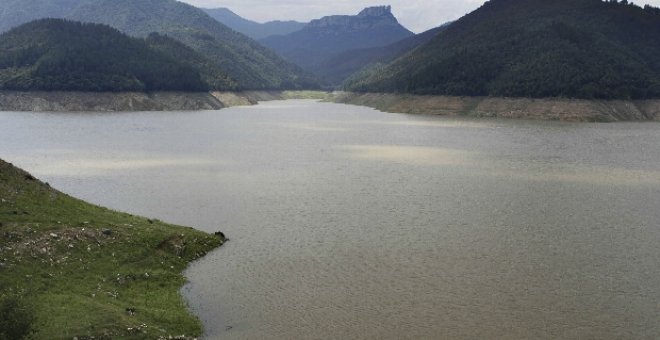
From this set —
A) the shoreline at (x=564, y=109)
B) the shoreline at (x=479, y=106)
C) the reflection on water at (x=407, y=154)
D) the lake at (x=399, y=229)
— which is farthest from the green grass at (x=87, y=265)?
the shoreline at (x=479, y=106)

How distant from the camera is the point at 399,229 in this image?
142ft

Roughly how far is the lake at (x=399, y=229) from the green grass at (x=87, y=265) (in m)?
1.96

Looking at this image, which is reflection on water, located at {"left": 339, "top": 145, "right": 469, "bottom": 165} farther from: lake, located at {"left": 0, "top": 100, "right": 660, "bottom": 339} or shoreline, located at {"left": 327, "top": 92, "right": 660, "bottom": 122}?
shoreline, located at {"left": 327, "top": 92, "right": 660, "bottom": 122}

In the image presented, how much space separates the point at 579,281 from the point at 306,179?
3777cm

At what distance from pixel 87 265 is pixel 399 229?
75.1 ft

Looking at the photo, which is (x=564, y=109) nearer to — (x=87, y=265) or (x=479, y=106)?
(x=479, y=106)

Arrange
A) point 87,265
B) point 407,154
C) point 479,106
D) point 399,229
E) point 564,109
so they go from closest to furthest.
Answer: point 87,265 → point 399,229 → point 407,154 → point 564,109 → point 479,106

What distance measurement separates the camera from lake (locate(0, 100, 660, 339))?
27.7 metres

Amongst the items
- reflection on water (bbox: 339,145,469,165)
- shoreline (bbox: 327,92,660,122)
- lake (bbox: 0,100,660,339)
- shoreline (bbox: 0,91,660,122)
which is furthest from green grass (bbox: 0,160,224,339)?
shoreline (bbox: 0,91,660,122)

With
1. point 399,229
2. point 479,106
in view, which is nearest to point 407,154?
point 399,229

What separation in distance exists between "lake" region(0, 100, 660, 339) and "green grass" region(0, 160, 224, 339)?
77.1 inches

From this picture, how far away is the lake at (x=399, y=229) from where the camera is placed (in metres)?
27.7

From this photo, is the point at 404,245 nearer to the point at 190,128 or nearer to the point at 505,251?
the point at 505,251

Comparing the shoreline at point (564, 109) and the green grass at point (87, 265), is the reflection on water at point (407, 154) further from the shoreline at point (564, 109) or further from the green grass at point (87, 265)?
the shoreline at point (564, 109)
